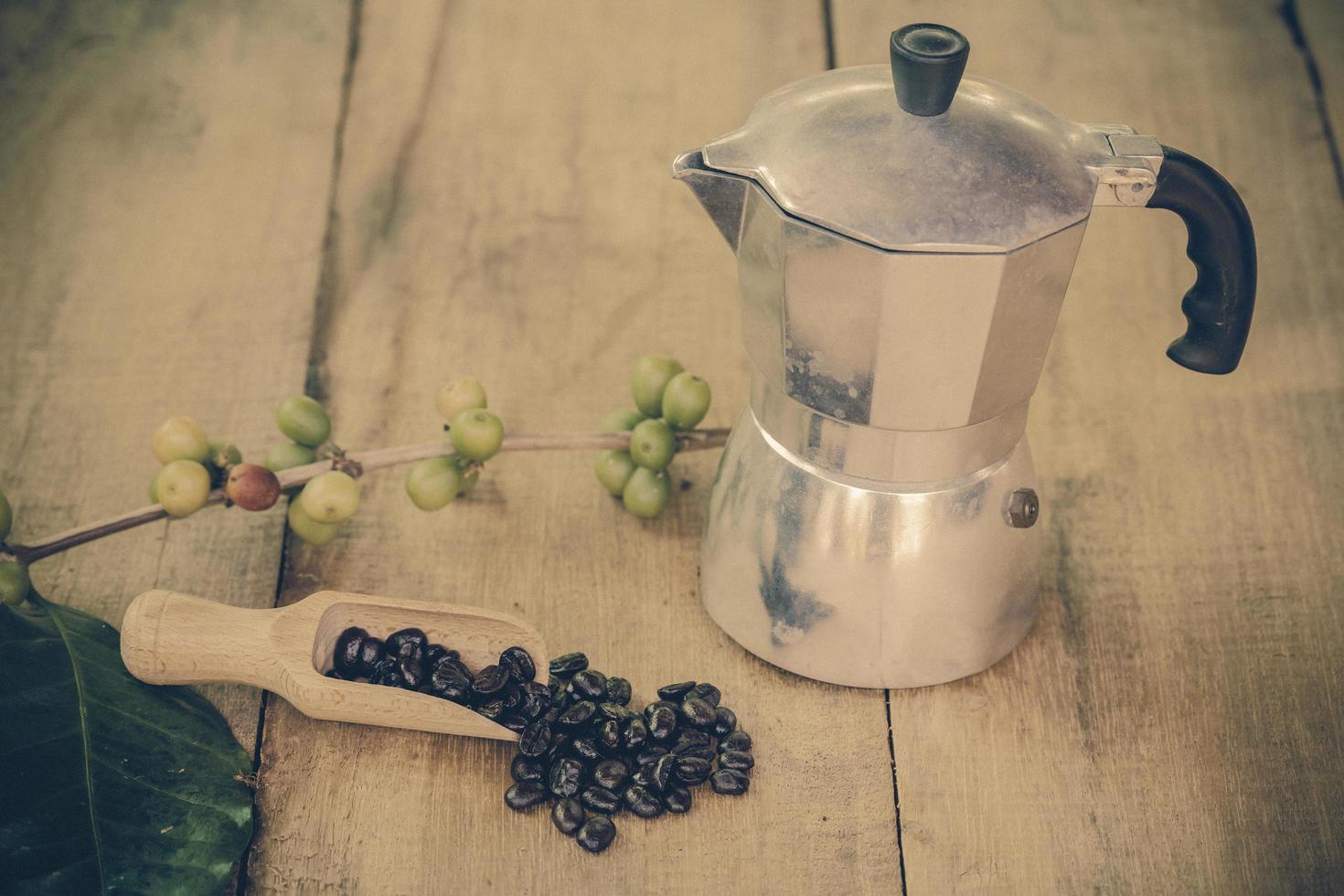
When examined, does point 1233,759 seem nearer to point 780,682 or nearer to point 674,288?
point 780,682

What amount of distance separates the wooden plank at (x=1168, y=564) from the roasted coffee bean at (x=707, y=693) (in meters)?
0.12

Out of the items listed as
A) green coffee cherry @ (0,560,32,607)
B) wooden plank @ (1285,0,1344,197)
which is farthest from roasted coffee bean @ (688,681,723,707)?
wooden plank @ (1285,0,1344,197)

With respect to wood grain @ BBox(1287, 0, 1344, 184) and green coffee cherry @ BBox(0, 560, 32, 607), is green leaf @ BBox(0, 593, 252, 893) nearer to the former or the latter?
green coffee cherry @ BBox(0, 560, 32, 607)

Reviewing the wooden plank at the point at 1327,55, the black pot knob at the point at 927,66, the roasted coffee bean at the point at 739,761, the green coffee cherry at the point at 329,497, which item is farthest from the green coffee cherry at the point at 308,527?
the wooden plank at the point at 1327,55

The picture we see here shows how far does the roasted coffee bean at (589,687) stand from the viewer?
0.79m

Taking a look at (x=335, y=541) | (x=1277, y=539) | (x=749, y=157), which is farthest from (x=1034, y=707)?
(x=335, y=541)

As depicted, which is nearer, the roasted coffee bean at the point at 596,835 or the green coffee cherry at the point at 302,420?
the roasted coffee bean at the point at 596,835

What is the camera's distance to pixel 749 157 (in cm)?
67

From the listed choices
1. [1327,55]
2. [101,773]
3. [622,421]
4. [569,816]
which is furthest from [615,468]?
Answer: [1327,55]

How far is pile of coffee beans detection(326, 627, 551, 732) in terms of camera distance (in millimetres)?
774

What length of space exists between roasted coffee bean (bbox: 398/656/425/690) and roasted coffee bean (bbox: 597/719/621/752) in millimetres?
119

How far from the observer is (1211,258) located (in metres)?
0.72

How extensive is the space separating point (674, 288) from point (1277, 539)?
0.51m

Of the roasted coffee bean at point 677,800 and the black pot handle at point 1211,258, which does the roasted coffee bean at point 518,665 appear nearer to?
Result: the roasted coffee bean at point 677,800
